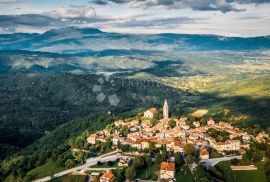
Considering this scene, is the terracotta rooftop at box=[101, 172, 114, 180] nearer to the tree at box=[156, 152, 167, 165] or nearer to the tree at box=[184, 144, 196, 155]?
the tree at box=[156, 152, 167, 165]

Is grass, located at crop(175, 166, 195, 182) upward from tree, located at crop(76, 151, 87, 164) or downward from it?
upward

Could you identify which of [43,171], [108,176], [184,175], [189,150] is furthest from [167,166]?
[43,171]

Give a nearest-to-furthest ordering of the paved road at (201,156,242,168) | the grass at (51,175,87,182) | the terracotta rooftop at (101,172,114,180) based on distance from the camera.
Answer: the terracotta rooftop at (101,172,114,180) → the grass at (51,175,87,182) → the paved road at (201,156,242,168)

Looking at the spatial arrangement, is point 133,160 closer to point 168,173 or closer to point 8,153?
point 168,173

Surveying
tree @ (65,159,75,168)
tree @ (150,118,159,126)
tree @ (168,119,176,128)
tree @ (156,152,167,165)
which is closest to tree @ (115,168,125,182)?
tree @ (156,152,167,165)

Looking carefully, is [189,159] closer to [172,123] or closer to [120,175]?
[120,175]

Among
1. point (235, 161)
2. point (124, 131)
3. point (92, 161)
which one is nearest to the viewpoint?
point (235, 161)
